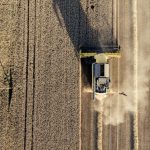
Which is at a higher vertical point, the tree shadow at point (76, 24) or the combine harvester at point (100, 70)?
the tree shadow at point (76, 24)

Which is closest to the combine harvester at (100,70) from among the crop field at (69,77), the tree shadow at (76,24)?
the crop field at (69,77)

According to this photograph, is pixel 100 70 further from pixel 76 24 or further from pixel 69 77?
pixel 76 24

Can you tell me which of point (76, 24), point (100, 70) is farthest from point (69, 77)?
point (76, 24)

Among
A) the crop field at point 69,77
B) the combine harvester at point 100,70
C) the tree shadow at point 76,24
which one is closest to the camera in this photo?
the combine harvester at point 100,70

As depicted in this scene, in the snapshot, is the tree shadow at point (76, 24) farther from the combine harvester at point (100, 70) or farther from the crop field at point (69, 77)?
the combine harvester at point (100, 70)

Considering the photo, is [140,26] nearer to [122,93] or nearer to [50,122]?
[122,93]

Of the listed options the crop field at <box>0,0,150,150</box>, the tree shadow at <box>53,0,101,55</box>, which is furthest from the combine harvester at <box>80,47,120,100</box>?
the tree shadow at <box>53,0,101,55</box>
